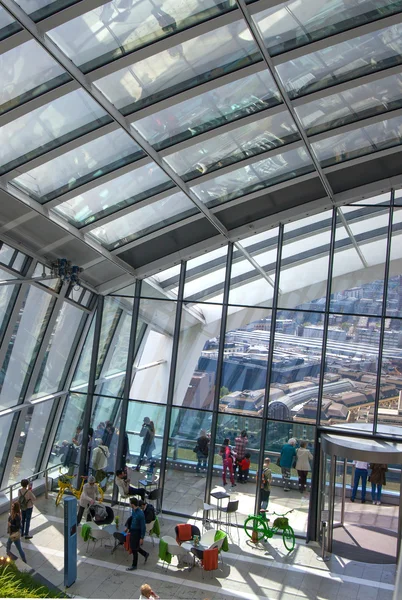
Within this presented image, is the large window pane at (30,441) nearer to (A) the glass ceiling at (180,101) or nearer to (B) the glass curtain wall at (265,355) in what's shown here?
(B) the glass curtain wall at (265,355)

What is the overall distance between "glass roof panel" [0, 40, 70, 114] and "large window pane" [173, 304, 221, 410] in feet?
25.3

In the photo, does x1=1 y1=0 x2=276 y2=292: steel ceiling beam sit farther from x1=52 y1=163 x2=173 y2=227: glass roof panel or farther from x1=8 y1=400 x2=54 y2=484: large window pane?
x1=8 y1=400 x2=54 y2=484: large window pane

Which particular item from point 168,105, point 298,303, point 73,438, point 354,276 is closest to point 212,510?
point 73,438

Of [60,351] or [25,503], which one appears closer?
[25,503]

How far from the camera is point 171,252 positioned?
1590 centimetres

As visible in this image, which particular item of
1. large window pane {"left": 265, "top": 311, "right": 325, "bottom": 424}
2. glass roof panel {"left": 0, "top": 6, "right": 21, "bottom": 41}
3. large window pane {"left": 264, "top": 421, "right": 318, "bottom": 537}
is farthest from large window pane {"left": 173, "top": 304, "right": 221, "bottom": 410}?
glass roof panel {"left": 0, "top": 6, "right": 21, "bottom": 41}

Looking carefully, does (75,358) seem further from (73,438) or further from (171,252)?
(171,252)

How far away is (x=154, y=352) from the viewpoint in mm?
16281

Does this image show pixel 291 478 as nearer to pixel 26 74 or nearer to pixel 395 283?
pixel 395 283

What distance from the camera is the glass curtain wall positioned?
48.4 feet

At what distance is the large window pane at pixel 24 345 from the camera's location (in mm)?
14227

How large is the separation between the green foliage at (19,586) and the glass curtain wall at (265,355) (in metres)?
5.65

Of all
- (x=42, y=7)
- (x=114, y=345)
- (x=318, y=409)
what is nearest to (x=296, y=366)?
(x=318, y=409)

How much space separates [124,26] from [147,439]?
10.2 m
